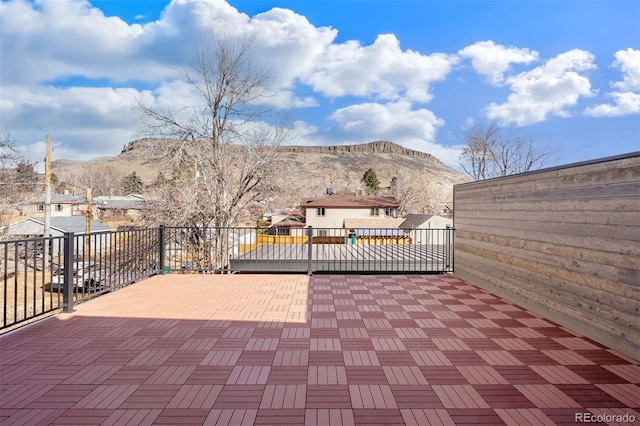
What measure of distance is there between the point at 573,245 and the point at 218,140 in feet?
31.7

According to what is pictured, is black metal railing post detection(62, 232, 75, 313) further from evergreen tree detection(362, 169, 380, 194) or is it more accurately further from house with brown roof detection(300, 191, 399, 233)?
evergreen tree detection(362, 169, 380, 194)

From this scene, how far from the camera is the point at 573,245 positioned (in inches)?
129

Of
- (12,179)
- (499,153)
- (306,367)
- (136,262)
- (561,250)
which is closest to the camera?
(306,367)

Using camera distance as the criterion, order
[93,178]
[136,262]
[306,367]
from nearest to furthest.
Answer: [306,367], [136,262], [93,178]

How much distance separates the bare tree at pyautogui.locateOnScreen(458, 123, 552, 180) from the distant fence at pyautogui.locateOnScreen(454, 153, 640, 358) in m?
21.9

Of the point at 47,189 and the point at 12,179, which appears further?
the point at 47,189

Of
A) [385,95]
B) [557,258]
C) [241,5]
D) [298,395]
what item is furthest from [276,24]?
[385,95]

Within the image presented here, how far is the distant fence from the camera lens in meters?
2.68

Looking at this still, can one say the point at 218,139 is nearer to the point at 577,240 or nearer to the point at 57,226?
the point at 577,240

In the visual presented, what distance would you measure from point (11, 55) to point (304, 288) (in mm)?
13585

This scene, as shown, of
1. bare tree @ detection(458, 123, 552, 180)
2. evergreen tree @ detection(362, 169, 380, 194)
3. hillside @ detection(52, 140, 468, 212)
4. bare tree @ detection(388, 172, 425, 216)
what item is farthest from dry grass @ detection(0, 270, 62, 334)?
evergreen tree @ detection(362, 169, 380, 194)

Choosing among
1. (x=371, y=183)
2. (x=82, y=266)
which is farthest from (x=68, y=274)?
(x=371, y=183)

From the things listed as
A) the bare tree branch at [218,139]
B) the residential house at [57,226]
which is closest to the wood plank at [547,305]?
the bare tree branch at [218,139]

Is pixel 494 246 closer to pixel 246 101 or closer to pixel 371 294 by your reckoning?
pixel 371 294
